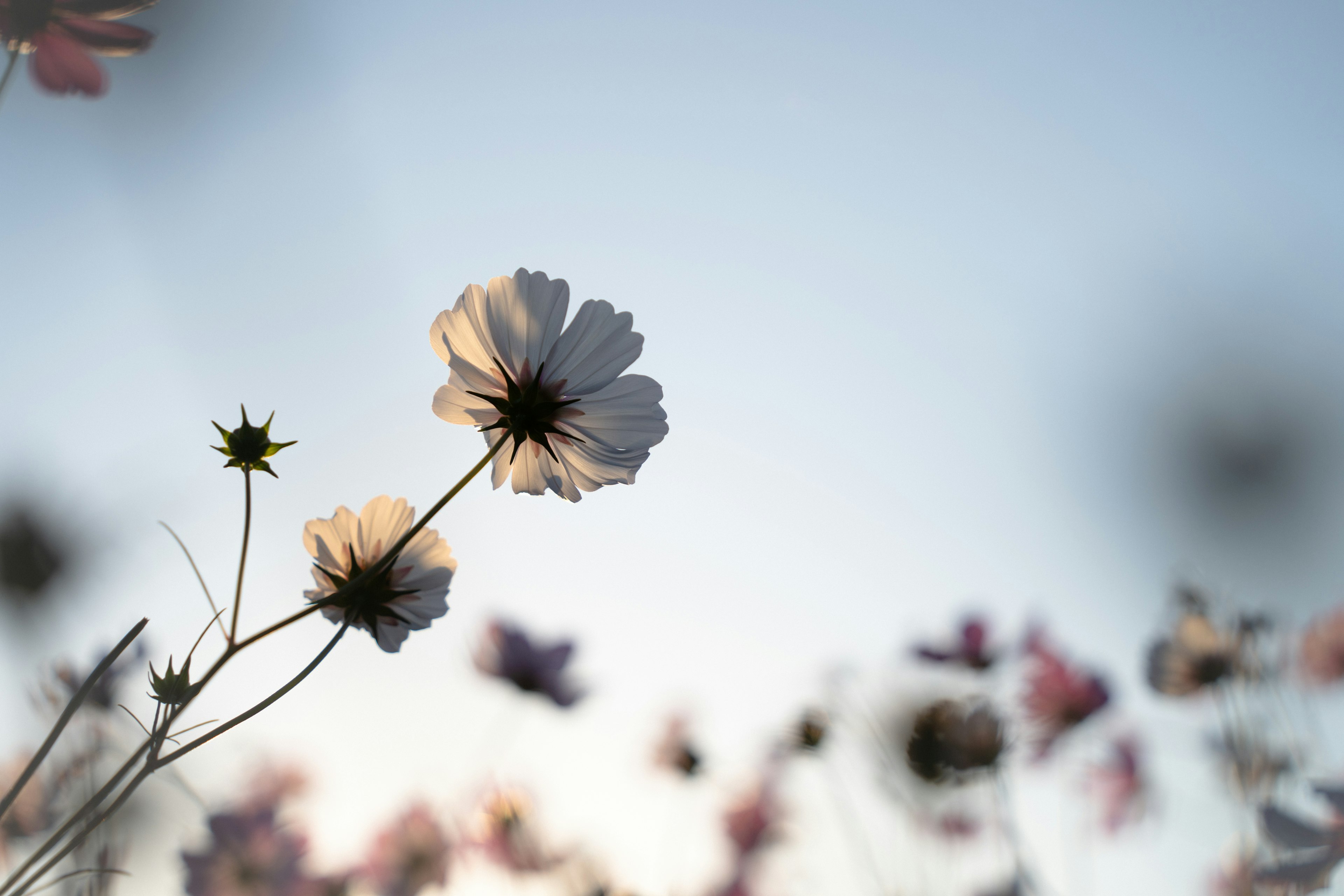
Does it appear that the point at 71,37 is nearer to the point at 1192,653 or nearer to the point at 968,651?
the point at 968,651

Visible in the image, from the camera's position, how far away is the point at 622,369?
499 mm

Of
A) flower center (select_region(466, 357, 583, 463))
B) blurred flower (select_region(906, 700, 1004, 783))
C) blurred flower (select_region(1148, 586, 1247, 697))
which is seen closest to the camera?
flower center (select_region(466, 357, 583, 463))

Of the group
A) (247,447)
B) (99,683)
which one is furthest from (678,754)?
(247,447)

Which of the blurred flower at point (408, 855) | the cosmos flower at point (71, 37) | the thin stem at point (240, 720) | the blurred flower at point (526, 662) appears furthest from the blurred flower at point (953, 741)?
the cosmos flower at point (71, 37)

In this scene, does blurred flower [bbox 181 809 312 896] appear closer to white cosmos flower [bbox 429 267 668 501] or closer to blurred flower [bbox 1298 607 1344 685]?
white cosmos flower [bbox 429 267 668 501]

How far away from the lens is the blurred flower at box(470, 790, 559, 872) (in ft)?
4.73

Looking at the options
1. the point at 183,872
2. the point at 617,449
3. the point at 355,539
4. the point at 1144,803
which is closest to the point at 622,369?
the point at 617,449

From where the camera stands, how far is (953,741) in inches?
57.8

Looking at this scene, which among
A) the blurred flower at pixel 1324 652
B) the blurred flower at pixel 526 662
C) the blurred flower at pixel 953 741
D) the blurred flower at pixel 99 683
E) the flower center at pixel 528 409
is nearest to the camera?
the flower center at pixel 528 409

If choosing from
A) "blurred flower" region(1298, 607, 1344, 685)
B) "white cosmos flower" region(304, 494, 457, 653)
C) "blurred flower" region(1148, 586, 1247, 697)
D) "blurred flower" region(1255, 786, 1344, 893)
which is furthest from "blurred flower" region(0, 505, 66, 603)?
"blurred flower" region(1298, 607, 1344, 685)

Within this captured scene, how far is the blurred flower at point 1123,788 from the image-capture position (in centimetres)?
204

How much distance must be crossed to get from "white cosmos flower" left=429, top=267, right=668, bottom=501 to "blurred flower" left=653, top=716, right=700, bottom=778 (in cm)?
161

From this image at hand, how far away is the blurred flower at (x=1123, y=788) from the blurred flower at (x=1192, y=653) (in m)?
0.54

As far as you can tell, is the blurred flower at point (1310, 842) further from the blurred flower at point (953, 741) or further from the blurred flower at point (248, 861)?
the blurred flower at point (248, 861)
